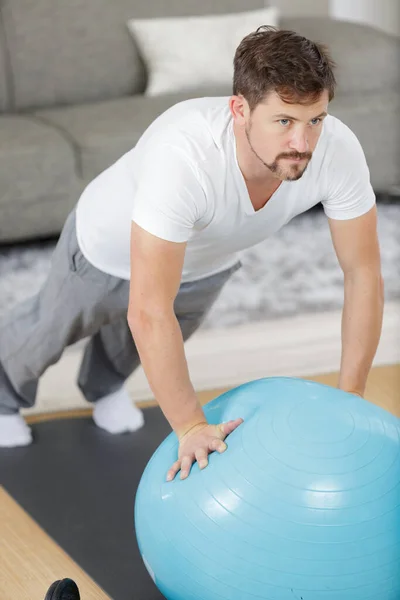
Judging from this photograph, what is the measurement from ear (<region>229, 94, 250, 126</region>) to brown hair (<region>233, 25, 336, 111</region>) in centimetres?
1

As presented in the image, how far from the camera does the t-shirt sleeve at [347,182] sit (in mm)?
1672

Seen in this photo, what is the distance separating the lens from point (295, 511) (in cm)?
142

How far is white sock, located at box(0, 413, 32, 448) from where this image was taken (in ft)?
7.30

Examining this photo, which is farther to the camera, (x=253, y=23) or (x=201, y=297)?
(x=253, y=23)

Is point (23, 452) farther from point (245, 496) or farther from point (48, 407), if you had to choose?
point (245, 496)

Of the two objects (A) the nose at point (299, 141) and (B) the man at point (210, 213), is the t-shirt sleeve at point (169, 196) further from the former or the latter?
(A) the nose at point (299, 141)

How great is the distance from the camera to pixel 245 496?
1.44 m

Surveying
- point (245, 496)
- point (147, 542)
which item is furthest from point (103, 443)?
point (245, 496)

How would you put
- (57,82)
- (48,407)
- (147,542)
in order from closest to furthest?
(147,542) < (48,407) < (57,82)

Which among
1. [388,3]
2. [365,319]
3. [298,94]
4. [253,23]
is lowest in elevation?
[388,3]

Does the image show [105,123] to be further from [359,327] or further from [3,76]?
[359,327]

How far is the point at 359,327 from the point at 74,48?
224 centimetres

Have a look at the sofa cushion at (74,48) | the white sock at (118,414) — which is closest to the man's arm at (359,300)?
the white sock at (118,414)

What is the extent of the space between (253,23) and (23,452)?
2147 mm
